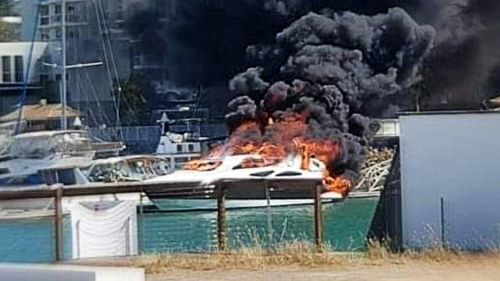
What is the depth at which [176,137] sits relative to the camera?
54.6 metres

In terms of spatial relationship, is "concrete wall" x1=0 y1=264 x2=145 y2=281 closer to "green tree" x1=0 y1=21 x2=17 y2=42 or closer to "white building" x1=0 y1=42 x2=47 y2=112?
"white building" x1=0 y1=42 x2=47 y2=112

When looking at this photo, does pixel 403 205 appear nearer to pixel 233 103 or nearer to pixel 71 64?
pixel 233 103

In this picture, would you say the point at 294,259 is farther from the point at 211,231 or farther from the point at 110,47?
the point at 110,47

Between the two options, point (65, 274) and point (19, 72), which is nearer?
point (65, 274)

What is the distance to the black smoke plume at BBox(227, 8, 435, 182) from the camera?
49188 millimetres

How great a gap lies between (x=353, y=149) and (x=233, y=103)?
6.81 meters

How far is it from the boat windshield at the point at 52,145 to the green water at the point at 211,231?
13536 mm

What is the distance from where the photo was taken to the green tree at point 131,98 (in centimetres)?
5822

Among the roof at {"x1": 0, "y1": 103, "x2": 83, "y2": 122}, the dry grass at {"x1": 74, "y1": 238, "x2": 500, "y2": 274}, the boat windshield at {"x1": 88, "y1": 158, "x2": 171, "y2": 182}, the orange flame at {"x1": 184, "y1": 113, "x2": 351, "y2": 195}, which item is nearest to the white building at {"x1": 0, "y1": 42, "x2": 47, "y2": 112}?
the roof at {"x1": 0, "y1": 103, "x2": 83, "y2": 122}

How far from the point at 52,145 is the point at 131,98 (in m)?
9.82

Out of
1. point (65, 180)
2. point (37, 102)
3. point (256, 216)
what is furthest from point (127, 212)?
point (37, 102)

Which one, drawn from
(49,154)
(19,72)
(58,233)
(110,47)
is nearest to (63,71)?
(110,47)

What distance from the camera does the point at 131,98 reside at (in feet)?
191

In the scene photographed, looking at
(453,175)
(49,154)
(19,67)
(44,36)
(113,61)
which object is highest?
(44,36)
